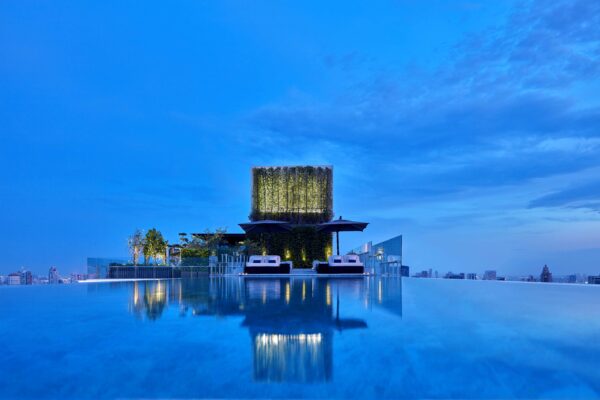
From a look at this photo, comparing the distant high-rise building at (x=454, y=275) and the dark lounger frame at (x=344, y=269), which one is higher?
the dark lounger frame at (x=344, y=269)

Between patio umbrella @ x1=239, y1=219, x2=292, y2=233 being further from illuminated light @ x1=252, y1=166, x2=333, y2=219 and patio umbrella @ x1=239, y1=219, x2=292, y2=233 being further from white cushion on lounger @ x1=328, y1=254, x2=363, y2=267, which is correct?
illuminated light @ x1=252, y1=166, x2=333, y2=219

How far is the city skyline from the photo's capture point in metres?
19.7

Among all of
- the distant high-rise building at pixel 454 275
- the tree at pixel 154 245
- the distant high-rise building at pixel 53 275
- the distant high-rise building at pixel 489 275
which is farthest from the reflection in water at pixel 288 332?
the tree at pixel 154 245

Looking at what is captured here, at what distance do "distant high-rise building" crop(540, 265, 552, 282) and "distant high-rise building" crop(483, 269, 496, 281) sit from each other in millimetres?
2013

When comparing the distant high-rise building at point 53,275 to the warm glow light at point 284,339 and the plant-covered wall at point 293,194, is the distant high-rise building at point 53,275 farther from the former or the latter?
the plant-covered wall at point 293,194

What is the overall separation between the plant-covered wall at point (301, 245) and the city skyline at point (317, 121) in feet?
7.47

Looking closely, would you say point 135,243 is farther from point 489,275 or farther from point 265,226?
point 489,275

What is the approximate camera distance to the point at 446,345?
2914 mm

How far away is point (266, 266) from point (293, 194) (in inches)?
444

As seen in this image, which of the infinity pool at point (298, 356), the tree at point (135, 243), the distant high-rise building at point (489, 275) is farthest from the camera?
the tree at point (135, 243)

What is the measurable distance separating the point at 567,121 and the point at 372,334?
66.1 feet

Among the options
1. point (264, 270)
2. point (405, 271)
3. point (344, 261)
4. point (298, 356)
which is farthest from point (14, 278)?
point (405, 271)

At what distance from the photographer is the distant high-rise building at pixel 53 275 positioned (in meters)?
13.6

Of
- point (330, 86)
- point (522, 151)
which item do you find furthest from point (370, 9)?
point (522, 151)
